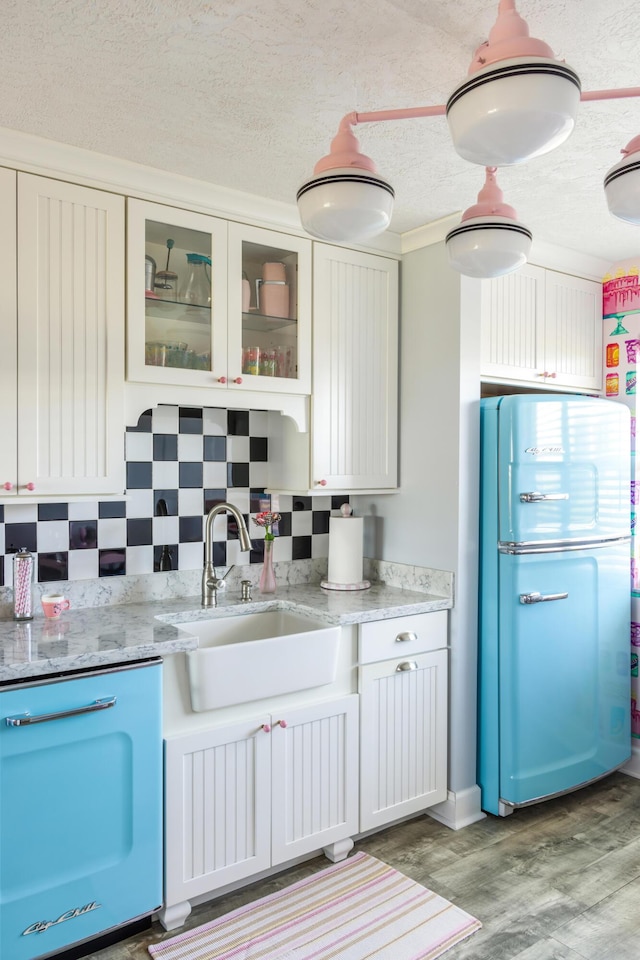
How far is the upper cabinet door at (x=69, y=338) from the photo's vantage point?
85.0 inches

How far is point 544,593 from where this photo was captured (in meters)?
2.83

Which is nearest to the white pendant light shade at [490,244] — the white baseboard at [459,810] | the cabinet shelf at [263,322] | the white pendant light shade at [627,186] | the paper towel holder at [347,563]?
the white pendant light shade at [627,186]

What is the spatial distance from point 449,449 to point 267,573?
91 cm

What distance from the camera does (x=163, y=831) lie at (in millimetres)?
2100

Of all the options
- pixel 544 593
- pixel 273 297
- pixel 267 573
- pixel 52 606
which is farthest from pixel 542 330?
pixel 52 606

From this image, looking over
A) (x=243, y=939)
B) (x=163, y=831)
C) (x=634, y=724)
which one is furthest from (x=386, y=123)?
(x=634, y=724)

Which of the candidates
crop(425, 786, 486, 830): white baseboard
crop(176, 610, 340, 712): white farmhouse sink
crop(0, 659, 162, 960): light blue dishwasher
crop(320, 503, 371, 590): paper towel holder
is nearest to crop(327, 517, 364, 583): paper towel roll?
crop(320, 503, 371, 590): paper towel holder

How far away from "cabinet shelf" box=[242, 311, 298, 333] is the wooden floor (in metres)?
1.95

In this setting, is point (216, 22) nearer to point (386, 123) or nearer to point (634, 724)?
point (386, 123)

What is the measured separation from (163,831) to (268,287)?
74.6 inches

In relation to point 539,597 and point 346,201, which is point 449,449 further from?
point 346,201

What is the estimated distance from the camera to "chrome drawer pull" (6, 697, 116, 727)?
182 cm

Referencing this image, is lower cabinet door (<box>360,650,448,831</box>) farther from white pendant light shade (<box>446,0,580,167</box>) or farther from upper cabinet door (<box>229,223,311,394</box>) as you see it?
white pendant light shade (<box>446,0,580,167</box>)

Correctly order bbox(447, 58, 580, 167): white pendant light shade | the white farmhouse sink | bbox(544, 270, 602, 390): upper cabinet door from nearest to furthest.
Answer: bbox(447, 58, 580, 167): white pendant light shade, the white farmhouse sink, bbox(544, 270, 602, 390): upper cabinet door
